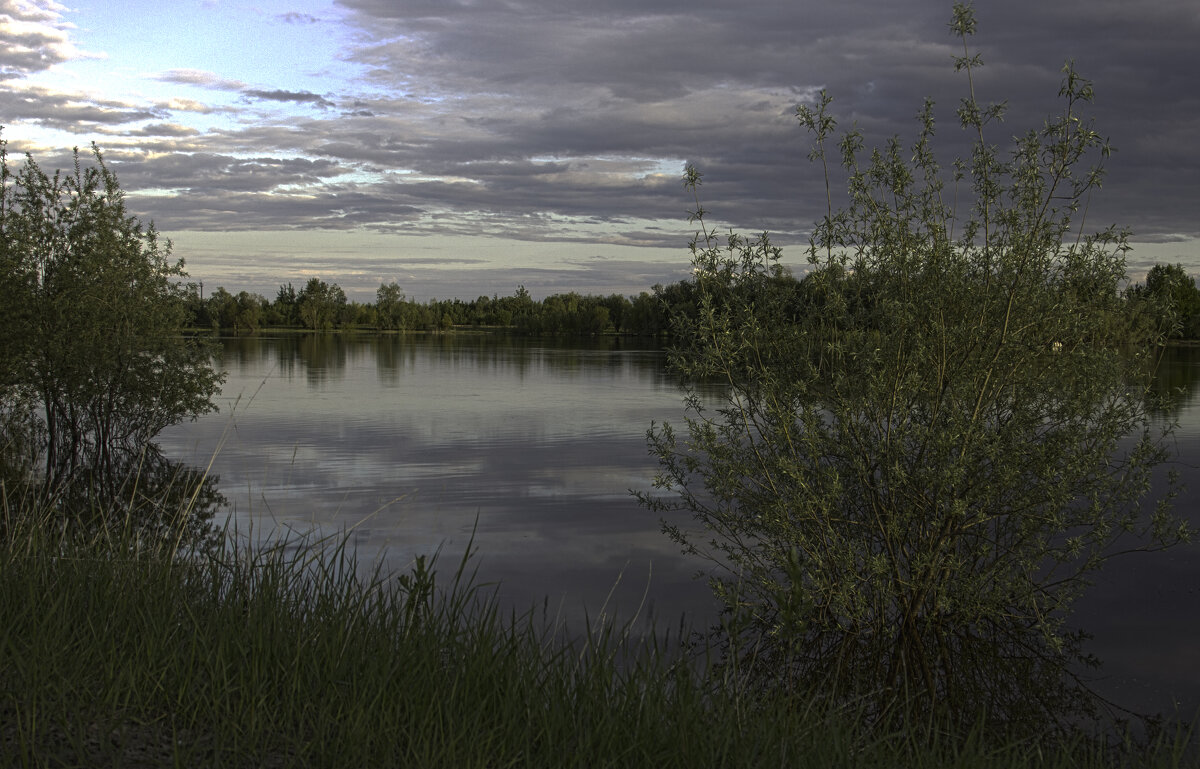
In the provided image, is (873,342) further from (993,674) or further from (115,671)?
(115,671)

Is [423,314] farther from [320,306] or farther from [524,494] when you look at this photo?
[524,494]

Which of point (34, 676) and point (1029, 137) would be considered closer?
point (34, 676)

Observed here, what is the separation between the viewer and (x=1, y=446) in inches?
831

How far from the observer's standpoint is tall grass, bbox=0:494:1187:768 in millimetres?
4250

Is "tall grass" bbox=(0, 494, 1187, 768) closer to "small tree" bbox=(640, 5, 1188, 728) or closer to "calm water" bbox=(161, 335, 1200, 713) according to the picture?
"calm water" bbox=(161, 335, 1200, 713)

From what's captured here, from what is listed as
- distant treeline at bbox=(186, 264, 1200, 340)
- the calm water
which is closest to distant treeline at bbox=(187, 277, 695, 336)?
distant treeline at bbox=(186, 264, 1200, 340)

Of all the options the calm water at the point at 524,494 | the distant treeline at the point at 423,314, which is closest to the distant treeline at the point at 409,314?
the distant treeline at the point at 423,314

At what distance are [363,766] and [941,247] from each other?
7.96 m

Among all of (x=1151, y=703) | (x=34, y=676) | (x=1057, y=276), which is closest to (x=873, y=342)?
(x=1057, y=276)

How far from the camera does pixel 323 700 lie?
15.3ft

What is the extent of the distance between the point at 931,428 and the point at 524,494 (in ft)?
34.8

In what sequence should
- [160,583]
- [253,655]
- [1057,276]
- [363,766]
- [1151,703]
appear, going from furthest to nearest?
1. [1057,276]
2. [1151,703]
3. [160,583]
4. [253,655]
5. [363,766]

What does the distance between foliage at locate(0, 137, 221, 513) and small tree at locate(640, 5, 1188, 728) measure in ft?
49.0

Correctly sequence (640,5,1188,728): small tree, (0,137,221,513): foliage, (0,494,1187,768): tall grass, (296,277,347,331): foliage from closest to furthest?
A: 1. (0,494,1187,768): tall grass
2. (640,5,1188,728): small tree
3. (0,137,221,513): foliage
4. (296,277,347,331): foliage
